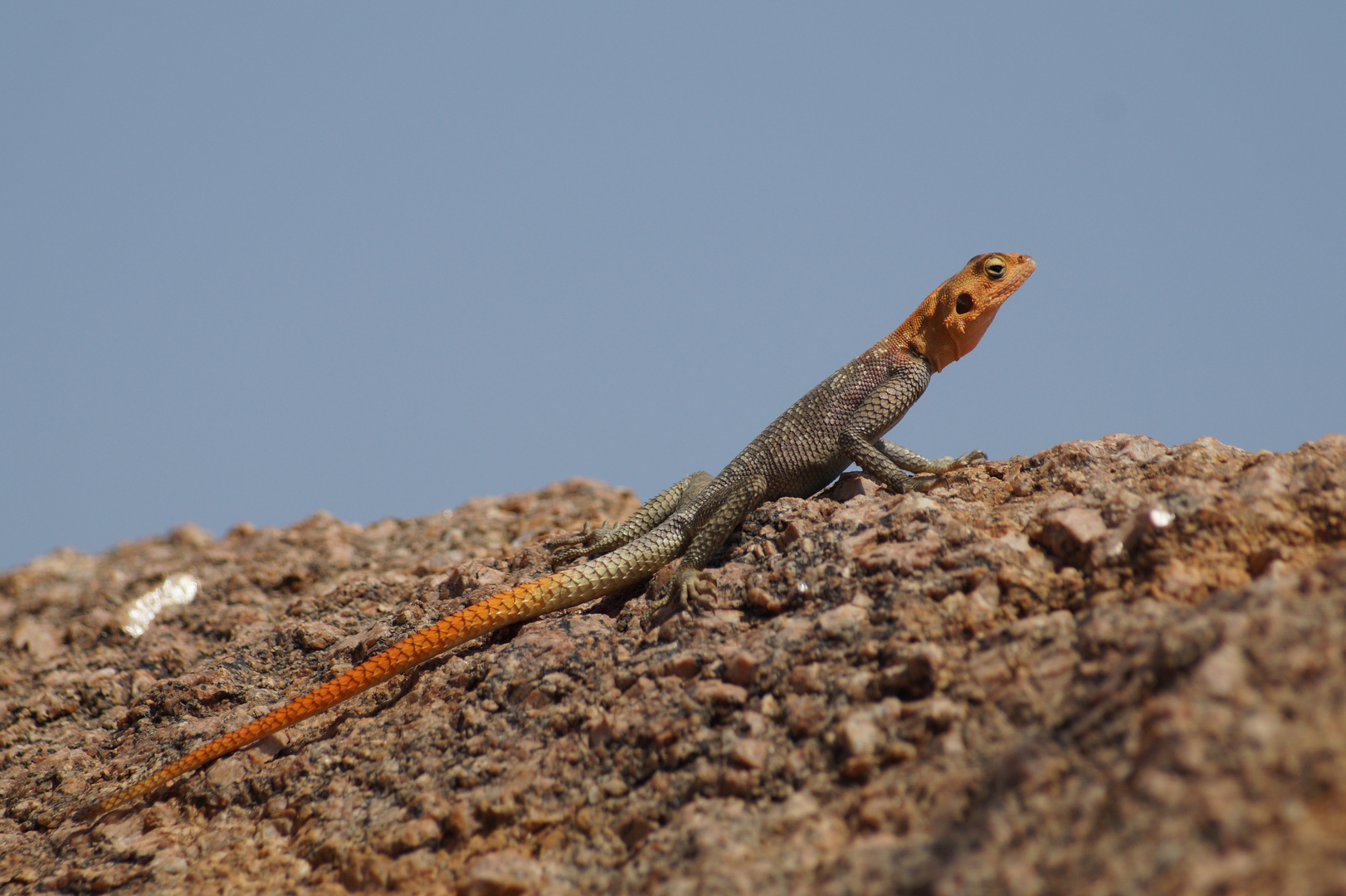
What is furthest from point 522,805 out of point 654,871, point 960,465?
point 960,465

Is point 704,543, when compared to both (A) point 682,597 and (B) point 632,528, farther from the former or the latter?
(B) point 632,528

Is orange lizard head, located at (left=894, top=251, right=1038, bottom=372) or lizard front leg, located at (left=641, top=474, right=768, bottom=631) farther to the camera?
orange lizard head, located at (left=894, top=251, right=1038, bottom=372)

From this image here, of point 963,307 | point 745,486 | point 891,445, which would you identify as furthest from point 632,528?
point 963,307

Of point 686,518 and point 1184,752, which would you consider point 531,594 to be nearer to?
point 686,518

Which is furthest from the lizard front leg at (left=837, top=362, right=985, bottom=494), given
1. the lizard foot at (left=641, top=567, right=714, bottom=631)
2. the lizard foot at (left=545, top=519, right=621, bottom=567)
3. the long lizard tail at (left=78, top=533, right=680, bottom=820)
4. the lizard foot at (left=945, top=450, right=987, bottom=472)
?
the long lizard tail at (left=78, top=533, right=680, bottom=820)

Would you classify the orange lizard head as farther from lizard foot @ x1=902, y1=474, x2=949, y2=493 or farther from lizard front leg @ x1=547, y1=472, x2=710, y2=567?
lizard front leg @ x1=547, y1=472, x2=710, y2=567

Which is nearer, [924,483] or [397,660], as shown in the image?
[397,660]
